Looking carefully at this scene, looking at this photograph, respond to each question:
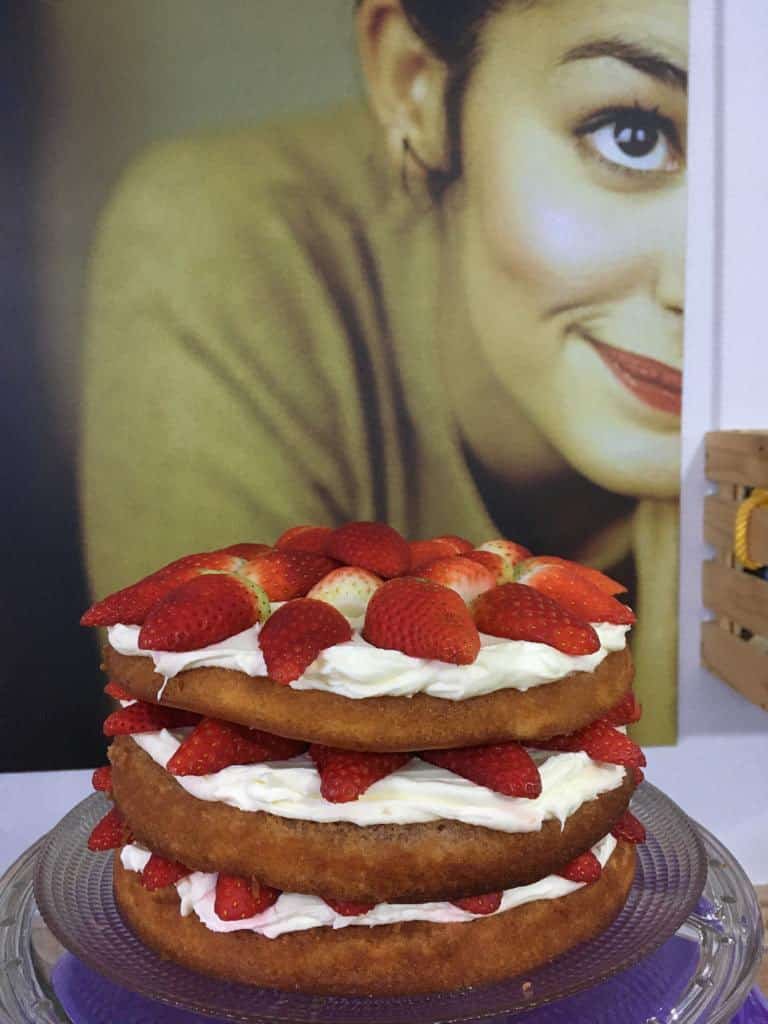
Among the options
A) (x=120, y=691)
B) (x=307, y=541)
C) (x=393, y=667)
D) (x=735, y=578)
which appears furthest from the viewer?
(x=735, y=578)

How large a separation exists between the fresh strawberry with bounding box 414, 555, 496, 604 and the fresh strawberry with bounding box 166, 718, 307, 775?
0.25 metres

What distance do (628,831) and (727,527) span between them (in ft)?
2.60

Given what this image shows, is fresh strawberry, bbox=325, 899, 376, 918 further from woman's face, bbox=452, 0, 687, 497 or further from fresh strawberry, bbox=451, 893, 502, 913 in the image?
woman's face, bbox=452, 0, 687, 497

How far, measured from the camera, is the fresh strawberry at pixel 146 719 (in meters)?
1.12

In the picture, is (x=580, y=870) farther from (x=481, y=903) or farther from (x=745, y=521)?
(x=745, y=521)

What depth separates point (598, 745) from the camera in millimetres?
1099

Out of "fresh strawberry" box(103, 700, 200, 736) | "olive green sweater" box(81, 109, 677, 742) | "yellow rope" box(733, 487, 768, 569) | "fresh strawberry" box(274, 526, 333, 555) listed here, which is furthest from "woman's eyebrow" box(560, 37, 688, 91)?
"fresh strawberry" box(103, 700, 200, 736)

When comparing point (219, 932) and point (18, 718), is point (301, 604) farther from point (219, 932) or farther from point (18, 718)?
point (18, 718)

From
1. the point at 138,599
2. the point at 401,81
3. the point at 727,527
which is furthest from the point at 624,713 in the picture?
the point at 401,81

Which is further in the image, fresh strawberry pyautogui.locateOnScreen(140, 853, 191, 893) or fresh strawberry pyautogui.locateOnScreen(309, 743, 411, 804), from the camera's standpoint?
fresh strawberry pyautogui.locateOnScreen(140, 853, 191, 893)

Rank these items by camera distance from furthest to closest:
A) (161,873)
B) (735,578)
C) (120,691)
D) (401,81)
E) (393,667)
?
1. (735,578)
2. (401,81)
3. (120,691)
4. (161,873)
5. (393,667)

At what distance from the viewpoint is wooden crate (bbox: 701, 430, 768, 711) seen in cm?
171

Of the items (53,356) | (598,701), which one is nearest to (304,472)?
(53,356)

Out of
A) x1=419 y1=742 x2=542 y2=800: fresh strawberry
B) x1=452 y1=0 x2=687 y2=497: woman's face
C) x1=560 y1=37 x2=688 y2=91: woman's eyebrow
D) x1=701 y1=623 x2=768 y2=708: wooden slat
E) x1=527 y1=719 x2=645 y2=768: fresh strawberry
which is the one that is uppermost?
x1=560 y1=37 x2=688 y2=91: woman's eyebrow
